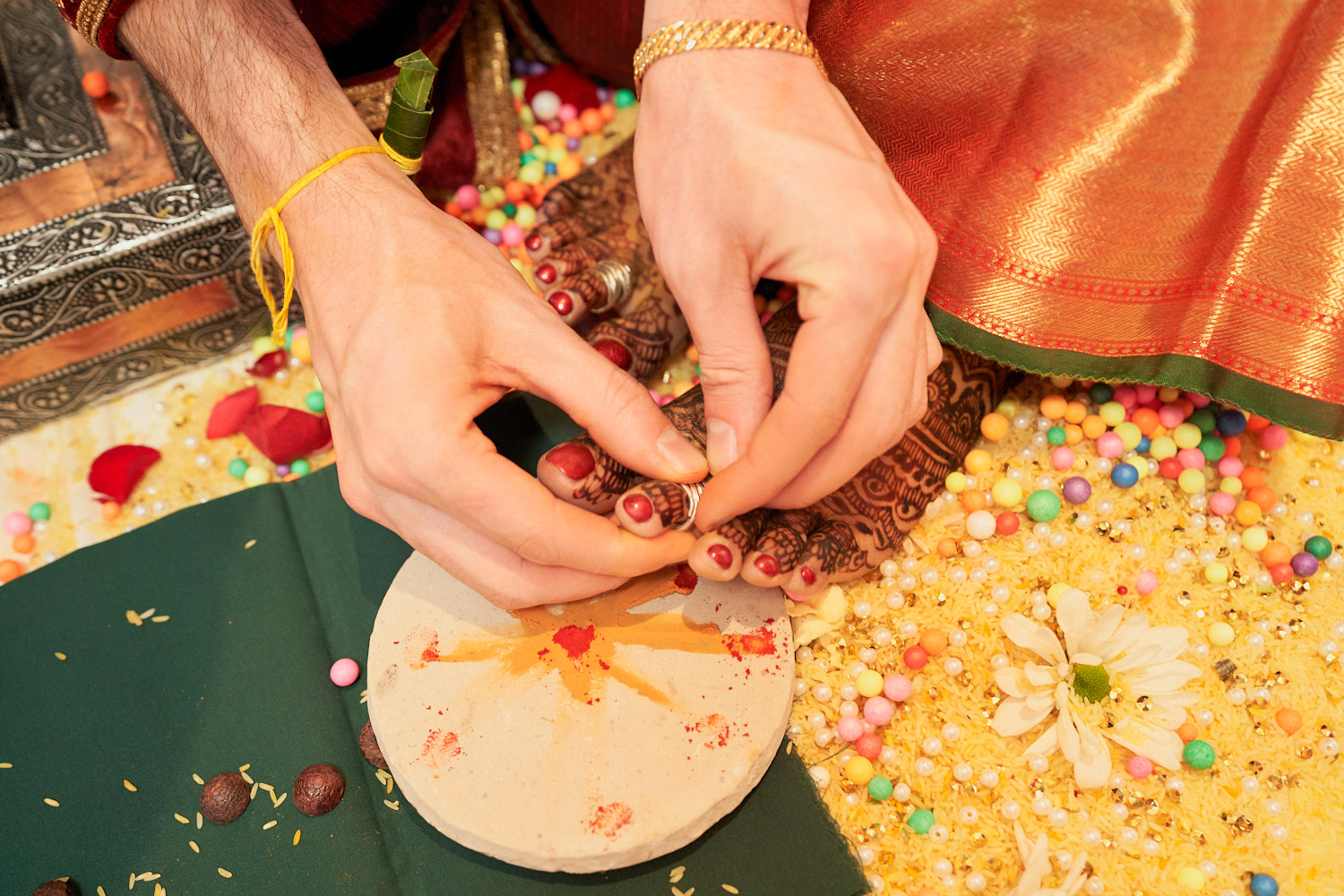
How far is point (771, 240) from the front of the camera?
92 cm

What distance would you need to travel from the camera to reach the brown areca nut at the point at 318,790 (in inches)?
44.9

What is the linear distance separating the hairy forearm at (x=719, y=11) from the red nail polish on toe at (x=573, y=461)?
1.79 ft

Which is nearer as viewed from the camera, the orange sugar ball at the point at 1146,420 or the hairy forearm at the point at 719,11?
the hairy forearm at the point at 719,11

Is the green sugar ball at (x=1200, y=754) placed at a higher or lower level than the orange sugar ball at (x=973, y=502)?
lower

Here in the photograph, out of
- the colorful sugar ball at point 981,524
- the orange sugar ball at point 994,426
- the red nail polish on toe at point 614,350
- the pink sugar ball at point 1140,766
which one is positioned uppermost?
the red nail polish on toe at point 614,350

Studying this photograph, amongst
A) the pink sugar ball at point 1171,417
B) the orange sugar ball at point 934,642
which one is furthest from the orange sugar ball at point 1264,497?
the orange sugar ball at point 934,642

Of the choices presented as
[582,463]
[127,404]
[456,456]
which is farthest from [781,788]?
[127,404]

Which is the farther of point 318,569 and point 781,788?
point 318,569

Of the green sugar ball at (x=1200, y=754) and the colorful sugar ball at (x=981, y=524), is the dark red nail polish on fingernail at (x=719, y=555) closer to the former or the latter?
the colorful sugar ball at (x=981, y=524)

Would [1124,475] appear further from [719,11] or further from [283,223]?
[283,223]

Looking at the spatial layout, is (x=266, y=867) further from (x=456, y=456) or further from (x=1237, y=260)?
(x=1237, y=260)

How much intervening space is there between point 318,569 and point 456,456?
1.92 feet

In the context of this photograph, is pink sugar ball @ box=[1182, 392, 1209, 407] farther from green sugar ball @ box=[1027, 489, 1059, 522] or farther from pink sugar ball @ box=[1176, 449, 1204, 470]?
green sugar ball @ box=[1027, 489, 1059, 522]

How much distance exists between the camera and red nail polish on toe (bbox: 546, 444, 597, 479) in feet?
3.60
